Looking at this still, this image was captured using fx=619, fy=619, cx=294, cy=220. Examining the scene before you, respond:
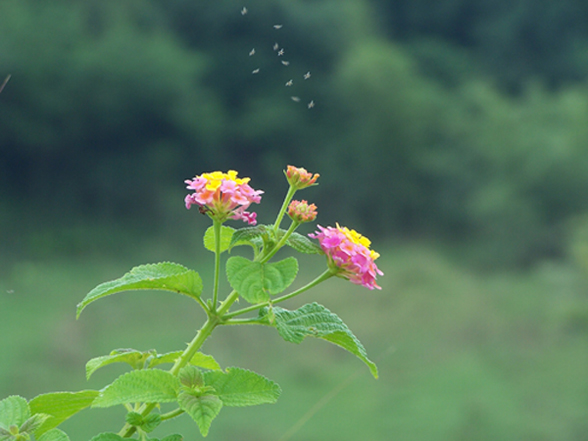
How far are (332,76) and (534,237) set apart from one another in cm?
121

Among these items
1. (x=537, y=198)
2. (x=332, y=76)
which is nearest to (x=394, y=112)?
(x=332, y=76)

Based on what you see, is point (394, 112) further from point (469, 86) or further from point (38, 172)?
point (38, 172)

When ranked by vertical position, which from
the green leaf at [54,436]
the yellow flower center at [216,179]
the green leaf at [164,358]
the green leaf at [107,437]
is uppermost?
the yellow flower center at [216,179]

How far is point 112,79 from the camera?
2.75 m

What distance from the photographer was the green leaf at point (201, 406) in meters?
0.23

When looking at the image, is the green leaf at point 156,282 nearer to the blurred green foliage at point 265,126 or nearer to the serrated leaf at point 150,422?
the serrated leaf at point 150,422

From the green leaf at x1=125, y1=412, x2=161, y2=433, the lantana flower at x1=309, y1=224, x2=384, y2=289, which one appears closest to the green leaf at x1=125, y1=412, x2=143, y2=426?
the green leaf at x1=125, y1=412, x2=161, y2=433

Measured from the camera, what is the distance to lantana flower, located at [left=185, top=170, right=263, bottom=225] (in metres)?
0.27

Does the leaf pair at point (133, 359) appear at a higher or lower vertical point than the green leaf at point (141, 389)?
higher

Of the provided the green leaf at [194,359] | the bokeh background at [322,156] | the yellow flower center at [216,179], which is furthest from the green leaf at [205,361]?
the bokeh background at [322,156]

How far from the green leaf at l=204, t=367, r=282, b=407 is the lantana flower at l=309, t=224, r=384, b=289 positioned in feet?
0.19

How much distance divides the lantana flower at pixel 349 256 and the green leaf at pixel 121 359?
0.10m

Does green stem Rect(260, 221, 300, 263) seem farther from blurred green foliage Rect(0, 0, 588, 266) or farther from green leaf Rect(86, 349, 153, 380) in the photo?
blurred green foliage Rect(0, 0, 588, 266)

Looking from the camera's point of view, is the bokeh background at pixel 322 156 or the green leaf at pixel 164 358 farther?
the bokeh background at pixel 322 156
